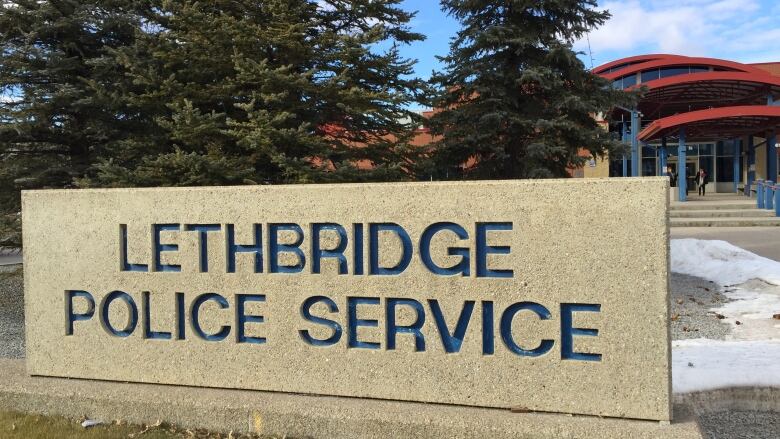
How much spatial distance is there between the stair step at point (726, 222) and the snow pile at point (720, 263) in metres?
8.34

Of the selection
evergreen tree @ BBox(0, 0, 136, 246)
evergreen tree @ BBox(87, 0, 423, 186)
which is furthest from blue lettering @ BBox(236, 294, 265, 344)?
evergreen tree @ BBox(0, 0, 136, 246)

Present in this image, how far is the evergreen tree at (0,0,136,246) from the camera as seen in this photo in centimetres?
789

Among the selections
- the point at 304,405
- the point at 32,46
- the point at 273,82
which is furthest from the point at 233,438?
the point at 32,46

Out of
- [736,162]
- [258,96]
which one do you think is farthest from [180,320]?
[736,162]

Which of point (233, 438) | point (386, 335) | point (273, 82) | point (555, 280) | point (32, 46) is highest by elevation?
point (32, 46)

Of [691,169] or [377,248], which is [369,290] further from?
[691,169]

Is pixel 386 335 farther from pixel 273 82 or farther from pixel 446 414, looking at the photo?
pixel 273 82

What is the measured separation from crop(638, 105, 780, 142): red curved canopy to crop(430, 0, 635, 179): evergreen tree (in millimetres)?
13159

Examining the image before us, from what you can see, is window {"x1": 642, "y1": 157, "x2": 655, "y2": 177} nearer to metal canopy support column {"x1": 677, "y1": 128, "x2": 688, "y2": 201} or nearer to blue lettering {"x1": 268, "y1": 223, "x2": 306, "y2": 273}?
metal canopy support column {"x1": 677, "y1": 128, "x2": 688, "y2": 201}

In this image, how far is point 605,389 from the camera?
296cm

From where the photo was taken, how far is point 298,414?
3230 millimetres

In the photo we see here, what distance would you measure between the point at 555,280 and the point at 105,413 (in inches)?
A: 109

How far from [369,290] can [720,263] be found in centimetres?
830

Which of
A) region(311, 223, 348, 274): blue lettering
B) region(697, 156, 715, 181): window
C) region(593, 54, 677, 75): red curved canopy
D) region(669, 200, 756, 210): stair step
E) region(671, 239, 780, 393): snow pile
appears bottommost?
region(671, 239, 780, 393): snow pile
